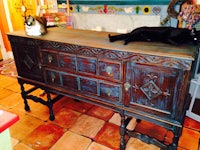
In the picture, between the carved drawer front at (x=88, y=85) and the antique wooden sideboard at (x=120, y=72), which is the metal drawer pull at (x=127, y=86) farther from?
the carved drawer front at (x=88, y=85)

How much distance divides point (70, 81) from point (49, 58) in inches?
11.9

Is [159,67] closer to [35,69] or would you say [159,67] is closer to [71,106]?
[35,69]

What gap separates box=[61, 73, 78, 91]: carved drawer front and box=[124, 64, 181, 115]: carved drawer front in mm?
524

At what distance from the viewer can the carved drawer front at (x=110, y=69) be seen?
4.64 feet

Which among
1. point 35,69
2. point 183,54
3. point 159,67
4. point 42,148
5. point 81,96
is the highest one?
point 183,54

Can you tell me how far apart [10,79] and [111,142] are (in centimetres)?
230

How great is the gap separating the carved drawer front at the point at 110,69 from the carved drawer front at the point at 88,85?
0.15m

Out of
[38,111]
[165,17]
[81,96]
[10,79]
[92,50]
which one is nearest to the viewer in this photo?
[92,50]

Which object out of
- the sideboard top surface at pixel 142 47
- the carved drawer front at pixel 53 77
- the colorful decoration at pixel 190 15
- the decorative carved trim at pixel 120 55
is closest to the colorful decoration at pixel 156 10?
the colorful decoration at pixel 190 15

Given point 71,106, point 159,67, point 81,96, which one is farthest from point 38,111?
point 159,67

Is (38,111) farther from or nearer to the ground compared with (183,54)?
nearer to the ground

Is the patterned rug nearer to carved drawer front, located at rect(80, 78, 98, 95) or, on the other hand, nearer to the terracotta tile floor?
the terracotta tile floor

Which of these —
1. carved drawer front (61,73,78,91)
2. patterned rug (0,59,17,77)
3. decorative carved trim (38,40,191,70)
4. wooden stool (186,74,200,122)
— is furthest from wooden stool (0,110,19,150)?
patterned rug (0,59,17,77)

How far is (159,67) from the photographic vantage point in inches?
48.8
